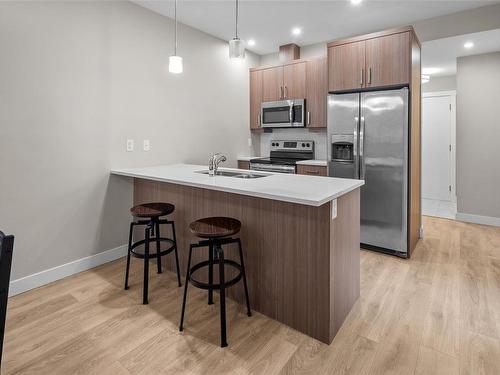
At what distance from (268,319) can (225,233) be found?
710 mm

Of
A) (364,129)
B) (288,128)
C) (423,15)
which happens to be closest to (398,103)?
(364,129)

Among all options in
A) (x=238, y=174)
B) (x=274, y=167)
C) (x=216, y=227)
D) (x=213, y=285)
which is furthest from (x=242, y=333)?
(x=274, y=167)

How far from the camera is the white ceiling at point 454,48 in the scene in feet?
11.5

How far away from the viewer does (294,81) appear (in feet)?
14.4

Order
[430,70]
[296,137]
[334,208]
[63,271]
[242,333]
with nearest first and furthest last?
[334,208] → [242,333] → [63,271] → [296,137] → [430,70]

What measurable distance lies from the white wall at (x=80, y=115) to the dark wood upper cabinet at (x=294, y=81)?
1.35m

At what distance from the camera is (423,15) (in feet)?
11.4

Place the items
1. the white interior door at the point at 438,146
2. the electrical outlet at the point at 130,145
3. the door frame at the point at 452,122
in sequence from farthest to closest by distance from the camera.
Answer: the white interior door at the point at 438,146
the door frame at the point at 452,122
the electrical outlet at the point at 130,145

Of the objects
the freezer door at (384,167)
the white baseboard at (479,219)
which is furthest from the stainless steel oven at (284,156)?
the white baseboard at (479,219)

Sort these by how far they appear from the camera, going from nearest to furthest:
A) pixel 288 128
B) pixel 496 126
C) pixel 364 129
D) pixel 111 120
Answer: pixel 111 120, pixel 364 129, pixel 496 126, pixel 288 128

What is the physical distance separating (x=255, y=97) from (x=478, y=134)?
127 inches

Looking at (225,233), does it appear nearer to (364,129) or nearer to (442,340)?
(442,340)

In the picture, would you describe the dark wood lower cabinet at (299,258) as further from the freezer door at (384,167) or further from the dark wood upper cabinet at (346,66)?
the dark wood upper cabinet at (346,66)

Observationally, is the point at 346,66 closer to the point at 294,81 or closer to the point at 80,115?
the point at 294,81
